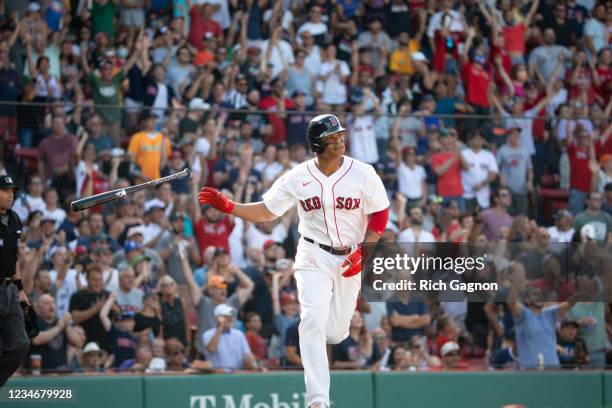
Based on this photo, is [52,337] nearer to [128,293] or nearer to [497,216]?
[128,293]

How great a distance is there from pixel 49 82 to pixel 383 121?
434 cm

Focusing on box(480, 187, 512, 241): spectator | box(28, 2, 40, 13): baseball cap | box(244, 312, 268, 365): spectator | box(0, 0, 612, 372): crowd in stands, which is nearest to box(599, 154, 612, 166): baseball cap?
box(0, 0, 612, 372): crowd in stands

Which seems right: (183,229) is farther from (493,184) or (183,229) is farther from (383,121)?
(493,184)

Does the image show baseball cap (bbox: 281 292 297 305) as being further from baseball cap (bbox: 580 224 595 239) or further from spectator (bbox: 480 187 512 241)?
baseball cap (bbox: 580 224 595 239)

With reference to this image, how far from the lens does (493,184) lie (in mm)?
12625

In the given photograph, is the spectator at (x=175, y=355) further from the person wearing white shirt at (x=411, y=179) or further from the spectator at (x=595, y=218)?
the spectator at (x=595, y=218)

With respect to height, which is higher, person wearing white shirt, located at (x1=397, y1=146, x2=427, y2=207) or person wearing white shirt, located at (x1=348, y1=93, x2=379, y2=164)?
person wearing white shirt, located at (x1=348, y1=93, x2=379, y2=164)

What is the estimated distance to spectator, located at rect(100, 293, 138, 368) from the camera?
10999mm

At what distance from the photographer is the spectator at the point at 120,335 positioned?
1100 centimetres

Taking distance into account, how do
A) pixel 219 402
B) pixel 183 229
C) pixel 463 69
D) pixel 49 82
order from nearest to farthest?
pixel 219 402, pixel 183 229, pixel 49 82, pixel 463 69

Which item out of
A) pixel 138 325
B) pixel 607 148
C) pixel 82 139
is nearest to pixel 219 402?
pixel 138 325

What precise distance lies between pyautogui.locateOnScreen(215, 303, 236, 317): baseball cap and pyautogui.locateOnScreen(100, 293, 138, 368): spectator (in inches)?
32.3

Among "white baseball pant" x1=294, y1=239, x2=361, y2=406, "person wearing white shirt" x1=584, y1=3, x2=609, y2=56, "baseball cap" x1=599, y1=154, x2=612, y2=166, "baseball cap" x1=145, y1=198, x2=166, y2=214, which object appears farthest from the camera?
"person wearing white shirt" x1=584, y1=3, x2=609, y2=56

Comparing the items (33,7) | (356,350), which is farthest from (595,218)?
(33,7)
